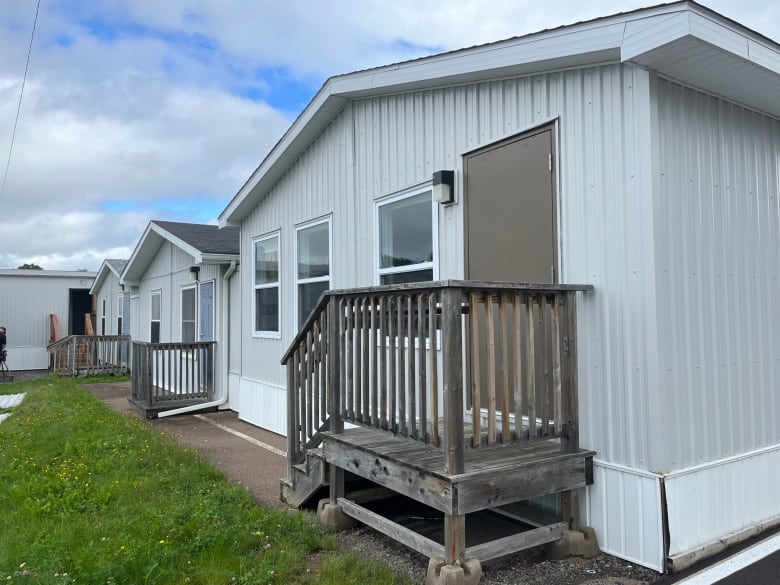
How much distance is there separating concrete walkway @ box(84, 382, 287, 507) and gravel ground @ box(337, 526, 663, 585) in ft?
4.70

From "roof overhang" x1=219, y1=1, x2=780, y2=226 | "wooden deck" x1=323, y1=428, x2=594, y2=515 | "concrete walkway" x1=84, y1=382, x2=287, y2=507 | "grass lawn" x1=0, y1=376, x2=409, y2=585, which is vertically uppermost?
"roof overhang" x1=219, y1=1, x2=780, y2=226

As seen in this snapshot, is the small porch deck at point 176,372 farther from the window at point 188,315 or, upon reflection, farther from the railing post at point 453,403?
the railing post at point 453,403


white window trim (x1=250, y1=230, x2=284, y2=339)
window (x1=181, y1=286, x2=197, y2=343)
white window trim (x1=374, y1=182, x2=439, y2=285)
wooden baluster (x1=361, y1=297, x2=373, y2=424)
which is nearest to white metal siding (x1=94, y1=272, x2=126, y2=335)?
window (x1=181, y1=286, x2=197, y2=343)

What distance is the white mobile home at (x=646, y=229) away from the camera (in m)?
3.49

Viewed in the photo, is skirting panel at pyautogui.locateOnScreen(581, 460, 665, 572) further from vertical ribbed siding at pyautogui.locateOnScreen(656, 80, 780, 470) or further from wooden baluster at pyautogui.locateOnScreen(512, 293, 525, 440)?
wooden baluster at pyautogui.locateOnScreen(512, 293, 525, 440)

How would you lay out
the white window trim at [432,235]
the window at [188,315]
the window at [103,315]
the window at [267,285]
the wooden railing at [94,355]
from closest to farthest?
the white window trim at [432,235]
the window at [267,285]
the window at [188,315]
the wooden railing at [94,355]
the window at [103,315]

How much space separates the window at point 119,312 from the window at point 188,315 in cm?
675

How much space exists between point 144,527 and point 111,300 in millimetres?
16860

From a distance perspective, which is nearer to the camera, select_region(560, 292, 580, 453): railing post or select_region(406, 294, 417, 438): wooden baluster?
select_region(406, 294, 417, 438): wooden baluster

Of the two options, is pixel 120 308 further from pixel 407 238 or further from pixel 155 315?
pixel 407 238

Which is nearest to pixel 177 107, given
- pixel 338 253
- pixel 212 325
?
pixel 212 325

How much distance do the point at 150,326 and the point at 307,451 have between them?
11.3 m

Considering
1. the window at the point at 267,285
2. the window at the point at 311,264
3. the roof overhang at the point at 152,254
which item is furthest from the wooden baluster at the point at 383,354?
the roof overhang at the point at 152,254

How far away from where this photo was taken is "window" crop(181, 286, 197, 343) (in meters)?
11.7
